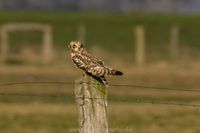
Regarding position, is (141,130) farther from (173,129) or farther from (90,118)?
(90,118)

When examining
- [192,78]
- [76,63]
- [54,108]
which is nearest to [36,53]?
[192,78]

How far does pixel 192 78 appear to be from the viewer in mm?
36219

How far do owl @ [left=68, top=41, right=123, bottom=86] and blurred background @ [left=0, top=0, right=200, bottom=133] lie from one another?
36.0 inches

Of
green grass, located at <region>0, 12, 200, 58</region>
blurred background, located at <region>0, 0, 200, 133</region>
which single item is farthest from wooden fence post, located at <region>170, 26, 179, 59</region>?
green grass, located at <region>0, 12, 200, 58</region>

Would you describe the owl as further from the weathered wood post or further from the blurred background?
the blurred background

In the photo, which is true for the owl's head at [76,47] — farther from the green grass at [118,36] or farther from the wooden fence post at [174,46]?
the green grass at [118,36]

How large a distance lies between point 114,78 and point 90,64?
24.5 m

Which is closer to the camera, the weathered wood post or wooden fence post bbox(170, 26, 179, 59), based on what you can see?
the weathered wood post

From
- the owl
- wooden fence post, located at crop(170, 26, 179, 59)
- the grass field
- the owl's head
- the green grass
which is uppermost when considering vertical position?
the green grass

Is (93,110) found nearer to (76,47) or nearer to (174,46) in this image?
(76,47)

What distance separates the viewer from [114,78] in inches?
1375

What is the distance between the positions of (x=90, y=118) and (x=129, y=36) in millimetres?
53756

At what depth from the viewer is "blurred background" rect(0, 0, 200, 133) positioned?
20266 mm

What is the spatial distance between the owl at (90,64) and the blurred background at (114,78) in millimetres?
915
